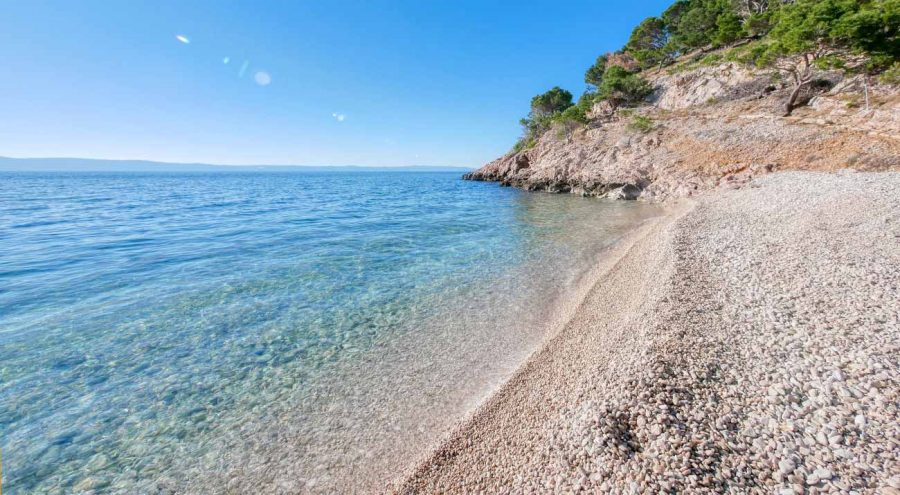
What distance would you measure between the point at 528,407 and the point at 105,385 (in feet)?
26.7

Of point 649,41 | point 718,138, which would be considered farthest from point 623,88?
point 649,41

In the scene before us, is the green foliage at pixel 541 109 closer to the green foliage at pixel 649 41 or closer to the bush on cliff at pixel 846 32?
the green foliage at pixel 649 41

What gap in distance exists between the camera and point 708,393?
4.48 metres

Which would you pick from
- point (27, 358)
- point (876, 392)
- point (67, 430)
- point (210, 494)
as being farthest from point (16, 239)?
point (876, 392)

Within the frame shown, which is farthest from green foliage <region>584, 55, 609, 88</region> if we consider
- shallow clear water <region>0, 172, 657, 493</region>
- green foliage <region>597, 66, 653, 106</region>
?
shallow clear water <region>0, 172, 657, 493</region>

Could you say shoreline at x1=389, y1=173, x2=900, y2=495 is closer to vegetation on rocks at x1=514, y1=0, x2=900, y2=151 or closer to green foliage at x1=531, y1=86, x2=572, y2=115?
vegetation on rocks at x1=514, y1=0, x2=900, y2=151

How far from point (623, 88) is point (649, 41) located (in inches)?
1141

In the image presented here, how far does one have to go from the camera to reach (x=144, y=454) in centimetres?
507

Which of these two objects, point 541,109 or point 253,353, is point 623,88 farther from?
point 253,353

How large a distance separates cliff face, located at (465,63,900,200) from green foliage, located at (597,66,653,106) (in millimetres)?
1960

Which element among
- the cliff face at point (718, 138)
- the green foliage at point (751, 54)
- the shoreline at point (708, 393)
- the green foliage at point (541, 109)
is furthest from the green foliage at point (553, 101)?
the shoreline at point (708, 393)

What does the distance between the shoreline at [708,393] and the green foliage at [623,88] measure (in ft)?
165

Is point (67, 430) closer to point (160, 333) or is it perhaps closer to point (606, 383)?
point (160, 333)

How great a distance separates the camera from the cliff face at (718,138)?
2278 centimetres
